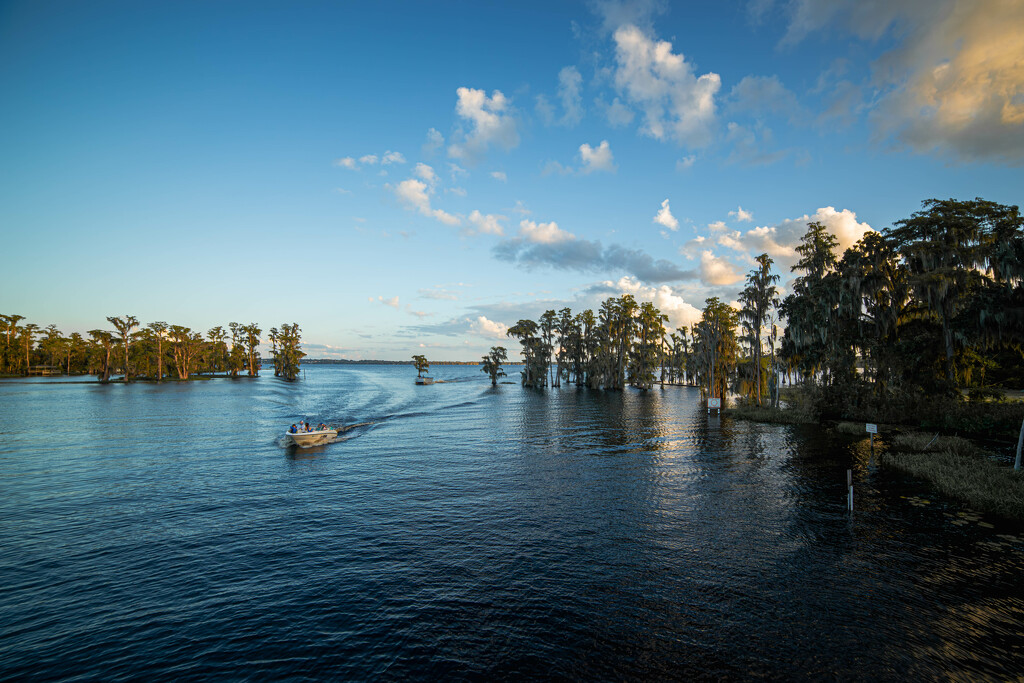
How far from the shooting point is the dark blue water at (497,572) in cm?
1070

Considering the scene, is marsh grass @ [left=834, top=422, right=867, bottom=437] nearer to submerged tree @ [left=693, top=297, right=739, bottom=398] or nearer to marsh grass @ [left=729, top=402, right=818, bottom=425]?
marsh grass @ [left=729, top=402, right=818, bottom=425]

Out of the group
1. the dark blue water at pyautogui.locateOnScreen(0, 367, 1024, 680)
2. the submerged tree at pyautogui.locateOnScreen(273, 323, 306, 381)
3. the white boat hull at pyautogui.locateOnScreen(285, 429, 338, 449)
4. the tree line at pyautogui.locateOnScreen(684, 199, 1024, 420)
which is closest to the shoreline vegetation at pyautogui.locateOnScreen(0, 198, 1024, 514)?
the tree line at pyautogui.locateOnScreen(684, 199, 1024, 420)

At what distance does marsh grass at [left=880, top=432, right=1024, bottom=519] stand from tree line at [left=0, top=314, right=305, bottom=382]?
162874mm

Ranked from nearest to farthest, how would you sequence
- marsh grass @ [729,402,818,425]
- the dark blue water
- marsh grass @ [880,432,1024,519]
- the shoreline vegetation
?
1. the dark blue water
2. marsh grass @ [880,432,1024,519]
3. the shoreline vegetation
4. marsh grass @ [729,402,818,425]

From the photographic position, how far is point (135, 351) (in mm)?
130750

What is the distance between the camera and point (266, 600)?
1343cm

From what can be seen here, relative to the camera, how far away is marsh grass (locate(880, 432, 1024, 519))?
19578mm

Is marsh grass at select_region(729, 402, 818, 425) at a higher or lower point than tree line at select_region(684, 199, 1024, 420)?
lower

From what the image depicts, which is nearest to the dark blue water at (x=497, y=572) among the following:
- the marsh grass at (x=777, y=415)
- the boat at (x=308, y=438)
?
the boat at (x=308, y=438)

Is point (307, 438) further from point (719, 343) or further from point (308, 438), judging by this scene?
point (719, 343)

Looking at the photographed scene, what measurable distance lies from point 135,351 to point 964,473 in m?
183

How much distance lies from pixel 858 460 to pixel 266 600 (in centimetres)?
3757

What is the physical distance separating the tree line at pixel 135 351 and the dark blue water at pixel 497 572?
406ft

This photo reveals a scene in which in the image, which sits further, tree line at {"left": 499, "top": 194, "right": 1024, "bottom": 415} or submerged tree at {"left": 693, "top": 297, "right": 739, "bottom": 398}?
submerged tree at {"left": 693, "top": 297, "right": 739, "bottom": 398}
